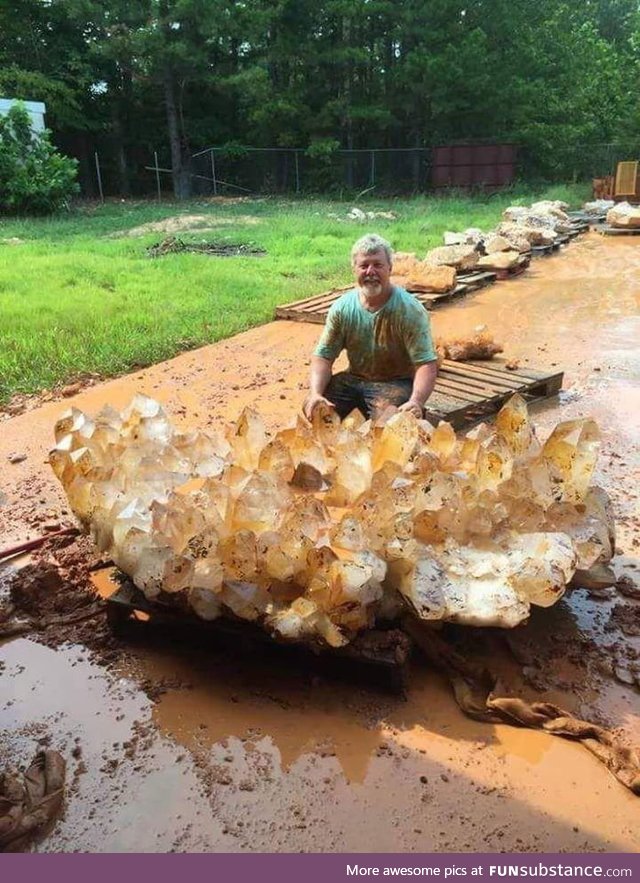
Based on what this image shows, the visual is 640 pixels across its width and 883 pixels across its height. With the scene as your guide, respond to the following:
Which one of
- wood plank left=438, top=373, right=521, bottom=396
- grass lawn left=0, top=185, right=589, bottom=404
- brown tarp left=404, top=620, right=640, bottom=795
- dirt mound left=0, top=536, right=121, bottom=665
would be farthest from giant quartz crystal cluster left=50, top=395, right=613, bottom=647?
grass lawn left=0, top=185, right=589, bottom=404

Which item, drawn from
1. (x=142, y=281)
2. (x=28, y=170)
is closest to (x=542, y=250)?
(x=142, y=281)

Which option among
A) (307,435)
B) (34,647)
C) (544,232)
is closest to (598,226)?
(544,232)

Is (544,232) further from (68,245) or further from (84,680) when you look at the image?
(84,680)

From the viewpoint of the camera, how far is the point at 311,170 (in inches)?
1005

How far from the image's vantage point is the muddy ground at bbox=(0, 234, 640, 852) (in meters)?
2.08

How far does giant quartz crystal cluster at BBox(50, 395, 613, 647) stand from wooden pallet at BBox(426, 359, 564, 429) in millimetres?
1809

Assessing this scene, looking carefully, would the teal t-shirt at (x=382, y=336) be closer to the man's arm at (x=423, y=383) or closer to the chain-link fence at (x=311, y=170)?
the man's arm at (x=423, y=383)

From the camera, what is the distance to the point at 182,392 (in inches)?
229

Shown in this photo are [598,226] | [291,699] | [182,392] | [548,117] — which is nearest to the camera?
[291,699]

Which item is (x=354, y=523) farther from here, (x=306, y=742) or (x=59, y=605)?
(x=59, y=605)

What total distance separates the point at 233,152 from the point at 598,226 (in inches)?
518

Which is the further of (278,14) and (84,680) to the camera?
(278,14)

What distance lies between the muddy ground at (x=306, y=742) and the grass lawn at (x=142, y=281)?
3.25 meters

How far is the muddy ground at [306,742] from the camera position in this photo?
6.83 ft
